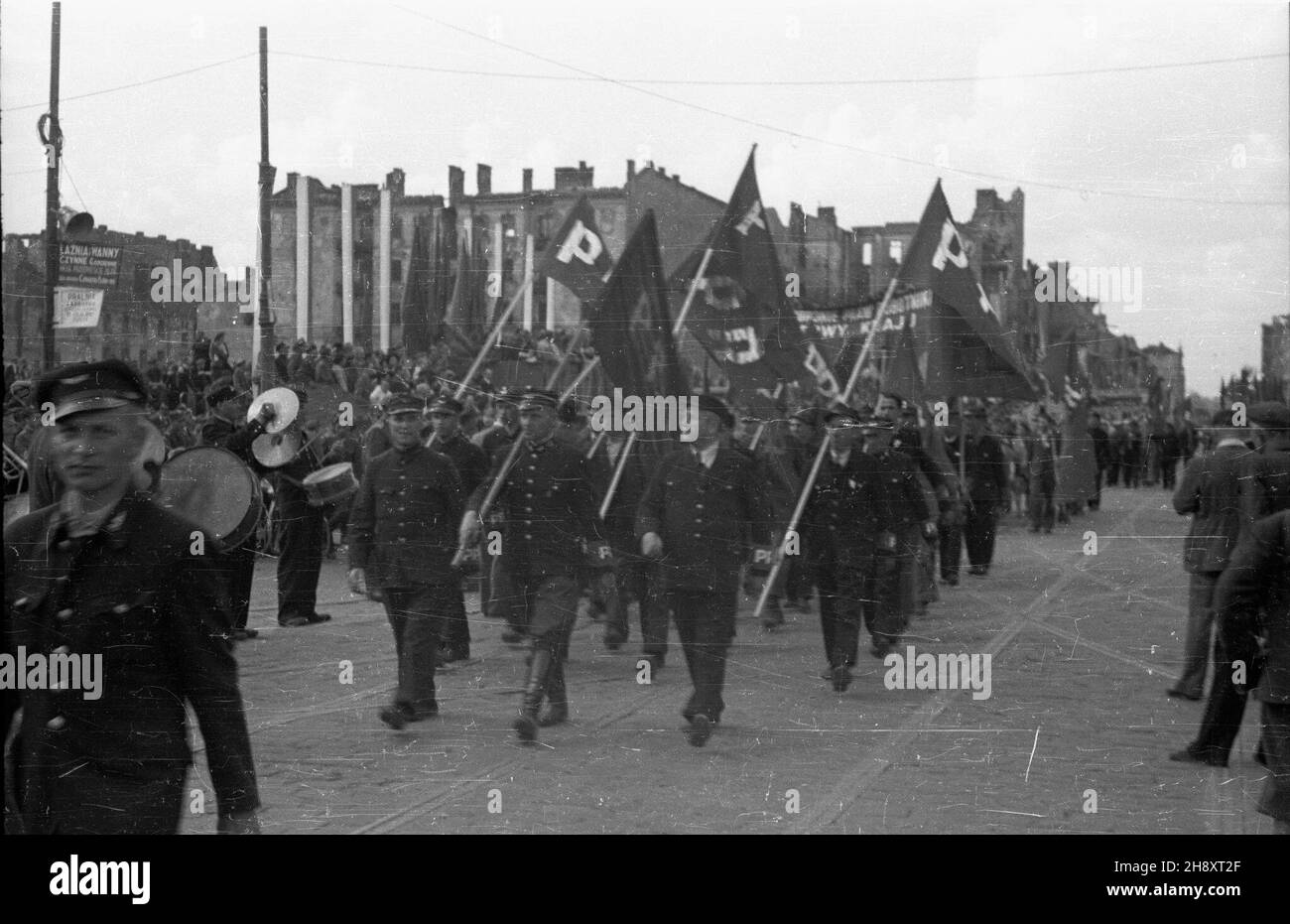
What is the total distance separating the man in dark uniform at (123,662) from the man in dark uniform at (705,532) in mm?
1834

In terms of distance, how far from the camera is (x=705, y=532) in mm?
4727

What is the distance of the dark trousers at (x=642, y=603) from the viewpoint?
4.65 meters

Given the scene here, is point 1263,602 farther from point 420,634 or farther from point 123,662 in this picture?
point 123,662

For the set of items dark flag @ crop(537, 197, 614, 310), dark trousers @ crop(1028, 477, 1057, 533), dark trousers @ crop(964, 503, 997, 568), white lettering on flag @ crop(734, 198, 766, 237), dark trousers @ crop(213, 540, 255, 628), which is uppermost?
white lettering on flag @ crop(734, 198, 766, 237)

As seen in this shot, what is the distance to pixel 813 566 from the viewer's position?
4.71 meters

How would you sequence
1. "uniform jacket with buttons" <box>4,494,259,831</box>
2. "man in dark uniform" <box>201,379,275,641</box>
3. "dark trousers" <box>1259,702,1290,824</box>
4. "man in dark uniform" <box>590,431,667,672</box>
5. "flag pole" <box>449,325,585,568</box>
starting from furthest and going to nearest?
"flag pole" <box>449,325,585,568</box> → "man in dark uniform" <box>590,431,667,672</box> → "man in dark uniform" <box>201,379,275,641</box> → "dark trousers" <box>1259,702,1290,824</box> → "uniform jacket with buttons" <box>4,494,259,831</box>

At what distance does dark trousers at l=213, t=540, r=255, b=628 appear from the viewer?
4492mm

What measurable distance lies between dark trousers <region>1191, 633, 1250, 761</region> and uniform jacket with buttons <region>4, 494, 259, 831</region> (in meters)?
3.48

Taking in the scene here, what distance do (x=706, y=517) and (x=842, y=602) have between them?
0.65m

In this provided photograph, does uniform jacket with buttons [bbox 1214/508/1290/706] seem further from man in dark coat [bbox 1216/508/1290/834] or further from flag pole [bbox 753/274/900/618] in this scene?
flag pole [bbox 753/274/900/618]

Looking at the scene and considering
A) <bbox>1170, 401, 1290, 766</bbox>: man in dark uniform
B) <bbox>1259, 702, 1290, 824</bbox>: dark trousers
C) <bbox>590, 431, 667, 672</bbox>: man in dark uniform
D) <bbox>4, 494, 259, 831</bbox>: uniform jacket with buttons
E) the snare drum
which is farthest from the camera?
the snare drum

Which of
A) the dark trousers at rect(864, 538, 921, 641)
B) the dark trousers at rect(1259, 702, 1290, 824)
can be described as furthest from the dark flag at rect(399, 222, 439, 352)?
the dark trousers at rect(1259, 702, 1290, 824)

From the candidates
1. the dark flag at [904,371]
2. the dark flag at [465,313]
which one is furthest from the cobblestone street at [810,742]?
the dark flag at [465,313]

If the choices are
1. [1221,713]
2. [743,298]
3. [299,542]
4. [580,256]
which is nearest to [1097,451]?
[1221,713]
